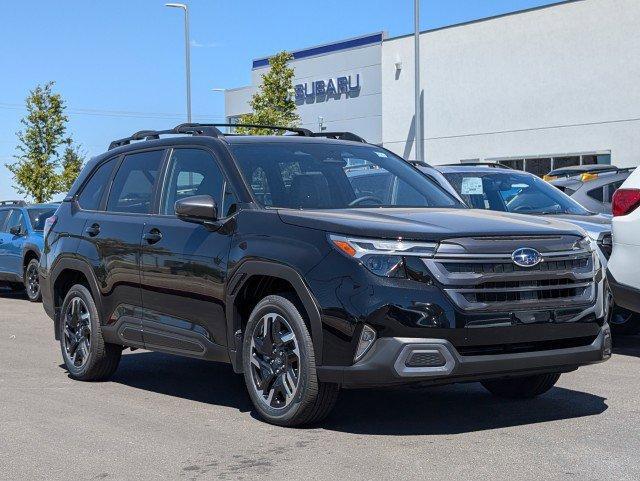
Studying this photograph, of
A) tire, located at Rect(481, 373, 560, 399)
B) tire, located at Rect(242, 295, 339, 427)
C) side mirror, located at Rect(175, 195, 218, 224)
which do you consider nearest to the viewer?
tire, located at Rect(242, 295, 339, 427)

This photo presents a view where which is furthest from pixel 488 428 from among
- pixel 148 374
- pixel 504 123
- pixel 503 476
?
pixel 504 123

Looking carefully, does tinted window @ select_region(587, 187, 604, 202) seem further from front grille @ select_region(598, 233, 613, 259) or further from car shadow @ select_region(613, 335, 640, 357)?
front grille @ select_region(598, 233, 613, 259)

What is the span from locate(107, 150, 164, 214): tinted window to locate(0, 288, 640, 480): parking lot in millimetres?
1376

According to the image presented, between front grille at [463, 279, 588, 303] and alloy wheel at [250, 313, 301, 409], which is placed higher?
front grille at [463, 279, 588, 303]

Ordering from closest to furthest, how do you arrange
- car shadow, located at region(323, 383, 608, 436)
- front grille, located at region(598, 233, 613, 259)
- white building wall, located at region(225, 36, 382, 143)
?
1. car shadow, located at region(323, 383, 608, 436)
2. front grille, located at region(598, 233, 613, 259)
3. white building wall, located at region(225, 36, 382, 143)

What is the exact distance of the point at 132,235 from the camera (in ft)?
25.5

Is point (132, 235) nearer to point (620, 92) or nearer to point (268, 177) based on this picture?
point (268, 177)

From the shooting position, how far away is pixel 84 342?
8.51 m

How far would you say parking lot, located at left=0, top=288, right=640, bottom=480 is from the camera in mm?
5449

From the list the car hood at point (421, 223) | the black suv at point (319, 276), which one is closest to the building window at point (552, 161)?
the black suv at point (319, 276)

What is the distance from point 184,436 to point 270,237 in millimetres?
1259

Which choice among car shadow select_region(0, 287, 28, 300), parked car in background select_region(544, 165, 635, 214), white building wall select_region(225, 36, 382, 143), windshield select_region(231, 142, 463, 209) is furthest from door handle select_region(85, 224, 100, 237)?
white building wall select_region(225, 36, 382, 143)

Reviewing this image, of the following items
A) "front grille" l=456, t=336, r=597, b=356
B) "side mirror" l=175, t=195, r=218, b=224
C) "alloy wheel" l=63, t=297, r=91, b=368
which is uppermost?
"side mirror" l=175, t=195, r=218, b=224

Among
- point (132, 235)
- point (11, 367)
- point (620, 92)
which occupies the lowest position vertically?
point (11, 367)
